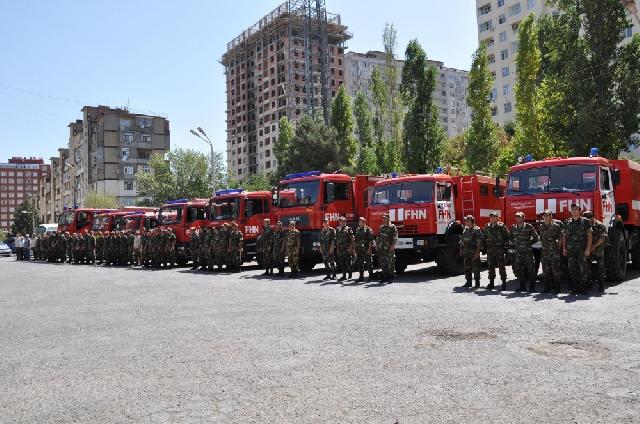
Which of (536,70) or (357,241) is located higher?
(536,70)

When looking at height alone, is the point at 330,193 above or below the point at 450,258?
above

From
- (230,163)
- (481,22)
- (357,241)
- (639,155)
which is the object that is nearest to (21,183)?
(230,163)

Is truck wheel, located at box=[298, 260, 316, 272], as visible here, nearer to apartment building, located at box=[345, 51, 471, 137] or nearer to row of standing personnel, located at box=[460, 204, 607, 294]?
row of standing personnel, located at box=[460, 204, 607, 294]

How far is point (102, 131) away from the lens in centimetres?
8306

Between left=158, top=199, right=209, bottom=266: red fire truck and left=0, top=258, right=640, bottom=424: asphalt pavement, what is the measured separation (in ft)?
37.3

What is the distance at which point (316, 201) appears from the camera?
1611cm

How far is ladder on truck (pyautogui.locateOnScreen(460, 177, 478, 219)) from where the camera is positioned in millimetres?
A: 15109

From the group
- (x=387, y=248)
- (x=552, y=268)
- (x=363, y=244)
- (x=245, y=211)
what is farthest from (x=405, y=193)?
(x=245, y=211)

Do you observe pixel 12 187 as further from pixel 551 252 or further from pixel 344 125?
pixel 551 252

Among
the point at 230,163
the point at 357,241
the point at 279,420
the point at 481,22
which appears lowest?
the point at 279,420

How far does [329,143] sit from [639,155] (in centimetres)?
3034

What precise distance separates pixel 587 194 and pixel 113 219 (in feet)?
77.8

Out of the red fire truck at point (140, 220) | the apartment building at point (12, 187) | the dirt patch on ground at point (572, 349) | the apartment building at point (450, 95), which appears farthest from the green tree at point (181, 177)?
the apartment building at point (12, 187)

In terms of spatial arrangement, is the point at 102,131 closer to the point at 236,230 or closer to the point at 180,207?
the point at 180,207
